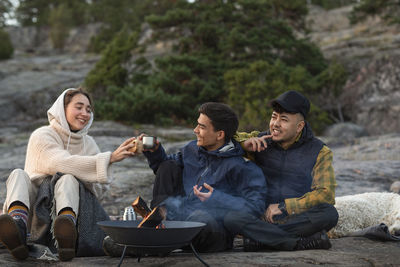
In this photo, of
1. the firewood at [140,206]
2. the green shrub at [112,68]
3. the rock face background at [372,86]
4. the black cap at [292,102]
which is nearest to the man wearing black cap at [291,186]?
the black cap at [292,102]

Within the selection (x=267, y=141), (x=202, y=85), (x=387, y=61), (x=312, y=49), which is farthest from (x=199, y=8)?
(x=267, y=141)

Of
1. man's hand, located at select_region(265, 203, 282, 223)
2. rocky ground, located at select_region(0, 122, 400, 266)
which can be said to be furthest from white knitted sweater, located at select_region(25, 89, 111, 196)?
man's hand, located at select_region(265, 203, 282, 223)

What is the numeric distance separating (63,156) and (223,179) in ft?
4.14

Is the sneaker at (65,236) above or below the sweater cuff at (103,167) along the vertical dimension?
below

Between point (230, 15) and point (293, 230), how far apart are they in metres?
15.8

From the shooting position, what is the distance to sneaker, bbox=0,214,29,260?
3016 millimetres

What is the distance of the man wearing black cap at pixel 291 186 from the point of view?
11.6 ft

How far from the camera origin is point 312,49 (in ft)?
62.8

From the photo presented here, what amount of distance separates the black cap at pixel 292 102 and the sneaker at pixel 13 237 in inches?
81.4

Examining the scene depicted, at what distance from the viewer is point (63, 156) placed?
375 cm

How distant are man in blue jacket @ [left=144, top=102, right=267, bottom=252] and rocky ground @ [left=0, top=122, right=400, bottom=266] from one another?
25 cm

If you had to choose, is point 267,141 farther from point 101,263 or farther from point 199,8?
point 199,8

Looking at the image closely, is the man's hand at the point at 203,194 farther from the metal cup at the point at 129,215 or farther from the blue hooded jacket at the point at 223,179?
the metal cup at the point at 129,215

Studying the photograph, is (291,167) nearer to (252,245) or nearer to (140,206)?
(252,245)
